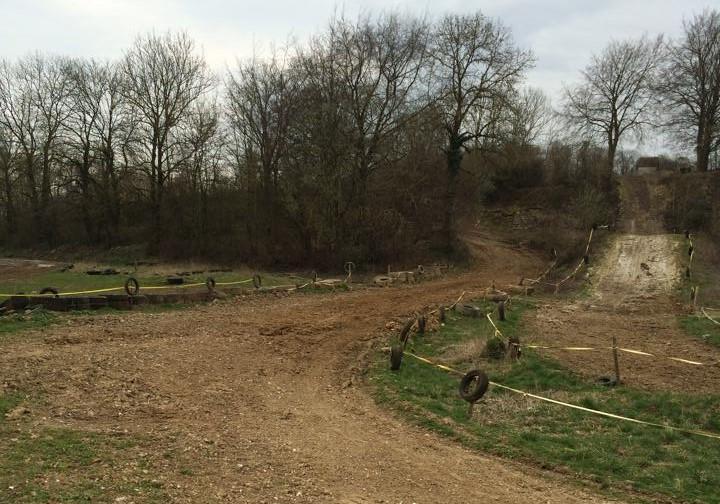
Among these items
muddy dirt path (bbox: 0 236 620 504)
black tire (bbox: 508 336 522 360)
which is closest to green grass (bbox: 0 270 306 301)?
muddy dirt path (bbox: 0 236 620 504)

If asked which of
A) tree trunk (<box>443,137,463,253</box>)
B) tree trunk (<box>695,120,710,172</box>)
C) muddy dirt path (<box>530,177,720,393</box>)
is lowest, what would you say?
muddy dirt path (<box>530,177,720,393</box>)

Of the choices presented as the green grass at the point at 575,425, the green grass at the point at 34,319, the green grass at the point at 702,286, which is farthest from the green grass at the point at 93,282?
the green grass at the point at 702,286

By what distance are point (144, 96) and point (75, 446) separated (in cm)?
3785

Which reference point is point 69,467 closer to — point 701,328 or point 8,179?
point 701,328

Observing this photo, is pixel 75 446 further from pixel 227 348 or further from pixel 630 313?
pixel 630 313

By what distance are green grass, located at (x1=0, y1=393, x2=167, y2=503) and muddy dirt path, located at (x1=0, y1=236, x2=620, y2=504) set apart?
0.78 feet

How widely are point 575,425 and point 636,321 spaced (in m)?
10.1

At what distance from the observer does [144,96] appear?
39.2m

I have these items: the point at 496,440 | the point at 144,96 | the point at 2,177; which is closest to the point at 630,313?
the point at 496,440

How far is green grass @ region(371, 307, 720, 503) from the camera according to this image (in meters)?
5.99

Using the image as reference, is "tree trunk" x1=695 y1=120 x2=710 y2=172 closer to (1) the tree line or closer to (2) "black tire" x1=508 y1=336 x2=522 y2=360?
A: (1) the tree line

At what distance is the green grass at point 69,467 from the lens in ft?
15.9

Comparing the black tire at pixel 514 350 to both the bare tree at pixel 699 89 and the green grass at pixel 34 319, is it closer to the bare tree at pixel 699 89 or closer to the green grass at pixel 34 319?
the green grass at pixel 34 319

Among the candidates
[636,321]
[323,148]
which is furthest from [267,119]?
[636,321]
